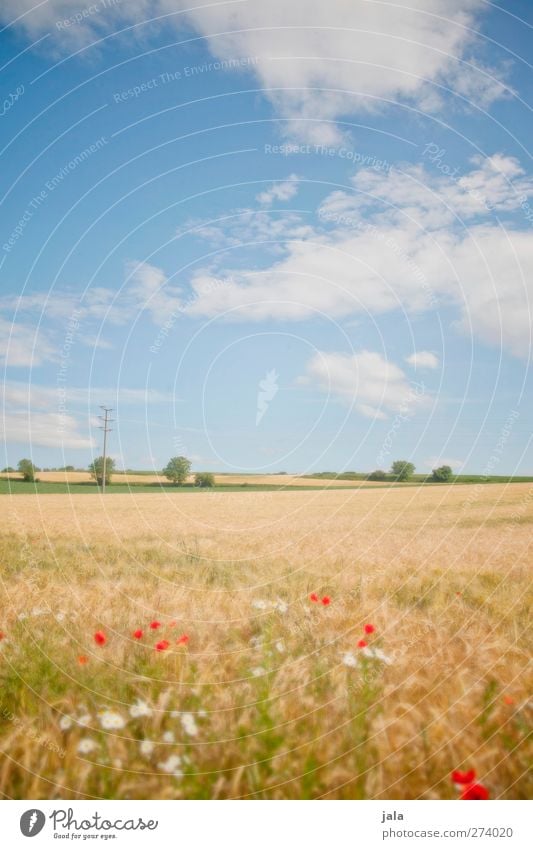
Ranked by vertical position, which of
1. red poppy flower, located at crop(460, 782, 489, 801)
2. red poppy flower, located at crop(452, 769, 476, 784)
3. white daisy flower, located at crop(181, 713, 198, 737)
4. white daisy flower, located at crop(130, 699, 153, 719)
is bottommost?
red poppy flower, located at crop(460, 782, 489, 801)

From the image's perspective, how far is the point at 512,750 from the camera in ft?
10.5

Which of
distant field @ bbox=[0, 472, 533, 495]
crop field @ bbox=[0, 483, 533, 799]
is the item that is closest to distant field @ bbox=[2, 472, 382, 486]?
distant field @ bbox=[0, 472, 533, 495]

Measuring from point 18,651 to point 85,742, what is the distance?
138cm

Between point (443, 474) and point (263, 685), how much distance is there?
5152 centimetres

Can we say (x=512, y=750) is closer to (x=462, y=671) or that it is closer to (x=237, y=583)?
(x=462, y=671)

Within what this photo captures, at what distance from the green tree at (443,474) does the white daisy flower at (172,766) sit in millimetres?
42777

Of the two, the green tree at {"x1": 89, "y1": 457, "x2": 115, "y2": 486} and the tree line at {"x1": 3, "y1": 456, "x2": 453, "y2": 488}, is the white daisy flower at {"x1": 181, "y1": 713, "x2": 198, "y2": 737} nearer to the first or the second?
the tree line at {"x1": 3, "y1": 456, "x2": 453, "y2": 488}

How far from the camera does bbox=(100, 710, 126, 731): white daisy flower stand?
3266 mm

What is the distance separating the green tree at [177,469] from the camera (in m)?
47.0

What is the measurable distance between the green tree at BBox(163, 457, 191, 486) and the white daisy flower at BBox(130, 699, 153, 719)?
42823mm

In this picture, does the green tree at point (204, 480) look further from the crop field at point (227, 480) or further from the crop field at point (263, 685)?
the crop field at point (263, 685)
